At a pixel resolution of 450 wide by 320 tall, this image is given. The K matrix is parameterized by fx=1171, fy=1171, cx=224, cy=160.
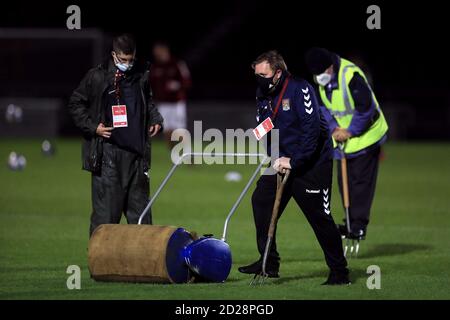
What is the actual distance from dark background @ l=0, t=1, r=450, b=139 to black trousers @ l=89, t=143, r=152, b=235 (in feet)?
77.7

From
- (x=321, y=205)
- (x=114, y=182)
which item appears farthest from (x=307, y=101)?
(x=114, y=182)

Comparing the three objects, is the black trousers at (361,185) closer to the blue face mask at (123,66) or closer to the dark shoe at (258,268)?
the dark shoe at (258,268)

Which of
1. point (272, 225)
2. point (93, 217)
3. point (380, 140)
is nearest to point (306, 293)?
point (272, 225)

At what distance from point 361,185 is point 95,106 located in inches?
134

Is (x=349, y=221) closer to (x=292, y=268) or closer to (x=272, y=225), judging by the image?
(x=292, y=268)

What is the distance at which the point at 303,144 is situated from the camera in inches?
404

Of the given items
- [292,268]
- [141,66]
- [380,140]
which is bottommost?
[292,268]

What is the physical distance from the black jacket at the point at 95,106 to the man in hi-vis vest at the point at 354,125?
216 centimetres

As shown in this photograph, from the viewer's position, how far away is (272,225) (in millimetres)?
10414

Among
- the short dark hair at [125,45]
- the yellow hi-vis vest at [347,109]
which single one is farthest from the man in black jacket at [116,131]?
the yellow hi-vis vest at [347,109]

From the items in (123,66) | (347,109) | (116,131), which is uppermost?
(123,66)

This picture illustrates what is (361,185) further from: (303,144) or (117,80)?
(117,80)
